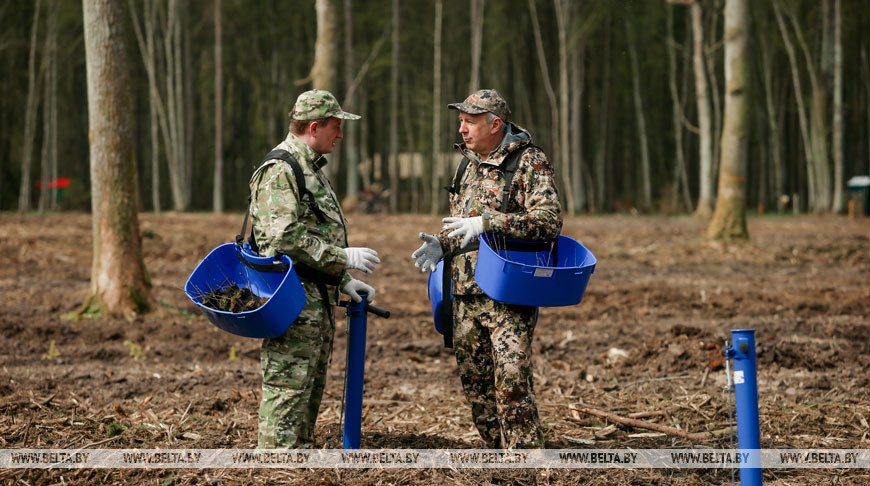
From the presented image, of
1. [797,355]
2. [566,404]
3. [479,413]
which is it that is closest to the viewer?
[479,413]

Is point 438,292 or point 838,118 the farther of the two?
point 838,118

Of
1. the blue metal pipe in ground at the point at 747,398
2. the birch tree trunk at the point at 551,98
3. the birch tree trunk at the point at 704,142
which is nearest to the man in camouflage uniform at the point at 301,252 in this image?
the blue metal pipe in ground at the point at 747,398

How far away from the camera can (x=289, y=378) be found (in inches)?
154

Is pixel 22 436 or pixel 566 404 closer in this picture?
pixel 22 436

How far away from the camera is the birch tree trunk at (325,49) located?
45.1ft

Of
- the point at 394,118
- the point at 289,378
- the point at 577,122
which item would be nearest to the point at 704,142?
the point at 577,122

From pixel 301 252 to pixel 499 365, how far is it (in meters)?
1.17

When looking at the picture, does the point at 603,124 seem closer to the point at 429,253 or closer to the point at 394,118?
the point at 394,118

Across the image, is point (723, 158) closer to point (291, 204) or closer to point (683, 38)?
point (291, 204)

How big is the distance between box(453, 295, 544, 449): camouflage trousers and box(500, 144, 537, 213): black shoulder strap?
0.53 meters

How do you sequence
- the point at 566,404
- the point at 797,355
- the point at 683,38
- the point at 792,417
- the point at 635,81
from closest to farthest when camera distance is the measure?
the point at 792,417
the point at 566,404
the point at 797,355
the point at 635,81
the point at 683,38

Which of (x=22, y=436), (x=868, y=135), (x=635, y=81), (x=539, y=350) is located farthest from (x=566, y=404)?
(x=868, y=135)

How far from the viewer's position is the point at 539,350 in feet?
25.5

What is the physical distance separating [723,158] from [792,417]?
A: 33.9ft
